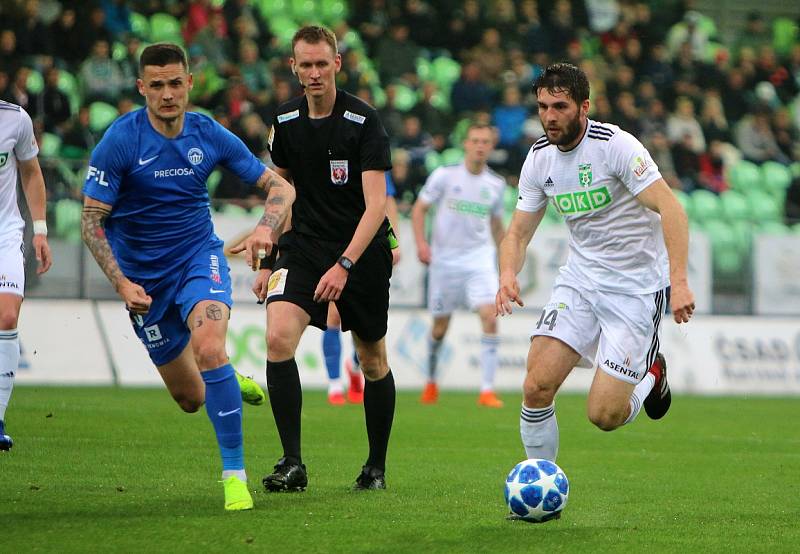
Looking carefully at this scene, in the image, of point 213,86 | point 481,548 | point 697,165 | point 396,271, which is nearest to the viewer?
point 481,548

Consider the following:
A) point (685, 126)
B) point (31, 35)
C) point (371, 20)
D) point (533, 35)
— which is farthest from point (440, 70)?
point (31, 35)

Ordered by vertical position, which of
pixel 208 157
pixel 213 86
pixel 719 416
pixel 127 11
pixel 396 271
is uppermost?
pixel 127 11

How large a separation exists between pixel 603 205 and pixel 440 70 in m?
15.8

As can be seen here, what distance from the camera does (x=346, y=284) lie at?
24.1 ft

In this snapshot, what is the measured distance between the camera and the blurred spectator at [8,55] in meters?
17.4

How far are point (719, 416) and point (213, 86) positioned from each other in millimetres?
8688

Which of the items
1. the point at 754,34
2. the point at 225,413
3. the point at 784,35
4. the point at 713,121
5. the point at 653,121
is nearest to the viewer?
the point at 225,413

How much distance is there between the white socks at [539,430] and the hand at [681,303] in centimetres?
88

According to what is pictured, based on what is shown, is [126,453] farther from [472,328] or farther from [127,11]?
[127,11]

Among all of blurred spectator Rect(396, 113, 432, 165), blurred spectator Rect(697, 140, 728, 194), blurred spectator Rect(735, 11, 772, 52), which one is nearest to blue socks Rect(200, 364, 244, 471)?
blurred spectator Rect(396, 113, 432, 165)

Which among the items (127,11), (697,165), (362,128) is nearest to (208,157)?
(362,128)

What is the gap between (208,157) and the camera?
6906mm

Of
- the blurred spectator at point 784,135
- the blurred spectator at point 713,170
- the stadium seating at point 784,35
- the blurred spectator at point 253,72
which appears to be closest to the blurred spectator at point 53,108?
the blurred spectator at point 253,72

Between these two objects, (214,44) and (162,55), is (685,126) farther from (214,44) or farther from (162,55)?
(162,55)
